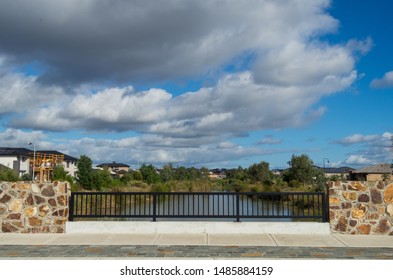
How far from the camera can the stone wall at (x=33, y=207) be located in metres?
9.44

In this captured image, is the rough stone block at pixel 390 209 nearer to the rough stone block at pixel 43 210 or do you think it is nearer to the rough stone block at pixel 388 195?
the rough stone block at pixel 388 195

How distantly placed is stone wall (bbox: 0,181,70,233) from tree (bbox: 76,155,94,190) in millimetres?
31208

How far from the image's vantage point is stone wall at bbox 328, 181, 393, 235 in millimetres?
9180

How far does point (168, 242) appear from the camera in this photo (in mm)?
8289

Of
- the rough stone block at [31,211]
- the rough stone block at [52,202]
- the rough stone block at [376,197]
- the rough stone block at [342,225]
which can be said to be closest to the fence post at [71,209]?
the rough stone block at [52,202]

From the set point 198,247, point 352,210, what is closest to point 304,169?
point 352,210

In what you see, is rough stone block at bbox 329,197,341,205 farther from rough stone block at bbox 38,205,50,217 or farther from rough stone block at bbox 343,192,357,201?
rough stone block at bbox 38,205,50,217

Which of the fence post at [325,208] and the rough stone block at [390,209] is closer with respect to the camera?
the rough stone block at [390,209]

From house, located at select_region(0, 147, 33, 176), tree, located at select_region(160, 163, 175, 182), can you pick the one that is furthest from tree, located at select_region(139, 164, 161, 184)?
house, located at select_region(0, 147, 33, 176)

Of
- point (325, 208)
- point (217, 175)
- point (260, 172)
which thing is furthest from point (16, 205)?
point (217, 175)

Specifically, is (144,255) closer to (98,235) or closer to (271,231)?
(98,235)

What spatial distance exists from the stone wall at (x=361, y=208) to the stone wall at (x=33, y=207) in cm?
667

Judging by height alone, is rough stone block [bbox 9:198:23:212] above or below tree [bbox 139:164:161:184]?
below

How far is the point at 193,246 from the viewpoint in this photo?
7848 mm
